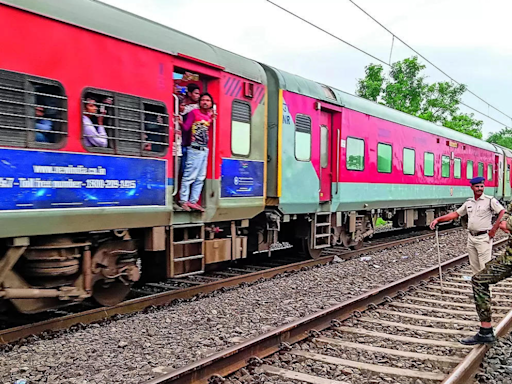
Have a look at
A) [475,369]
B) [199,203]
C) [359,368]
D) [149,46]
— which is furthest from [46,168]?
[475,369]

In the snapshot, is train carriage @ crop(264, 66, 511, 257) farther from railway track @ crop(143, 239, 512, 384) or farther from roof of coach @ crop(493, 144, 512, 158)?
roof of coach @ crop(493, 144, 512, 158)

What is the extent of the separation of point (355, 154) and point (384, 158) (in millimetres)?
1817

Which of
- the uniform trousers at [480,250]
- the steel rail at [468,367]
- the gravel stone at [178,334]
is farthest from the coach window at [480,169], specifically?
the steel rail at [468,367]

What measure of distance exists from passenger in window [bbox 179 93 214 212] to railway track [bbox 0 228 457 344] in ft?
4.02

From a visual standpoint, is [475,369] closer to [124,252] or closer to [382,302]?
[382,302]

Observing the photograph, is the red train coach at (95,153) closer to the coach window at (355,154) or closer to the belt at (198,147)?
the belt at (198,147)

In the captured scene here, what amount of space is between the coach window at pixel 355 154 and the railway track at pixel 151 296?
1962mm

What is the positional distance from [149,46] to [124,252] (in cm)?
258

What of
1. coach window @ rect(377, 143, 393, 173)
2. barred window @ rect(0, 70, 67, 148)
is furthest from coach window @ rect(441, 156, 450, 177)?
barred window @ rect(0, 70, 67, 148)

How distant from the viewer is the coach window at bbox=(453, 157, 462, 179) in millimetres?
19173

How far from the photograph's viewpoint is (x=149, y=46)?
6441 millimetres

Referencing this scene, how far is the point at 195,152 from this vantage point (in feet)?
23.8

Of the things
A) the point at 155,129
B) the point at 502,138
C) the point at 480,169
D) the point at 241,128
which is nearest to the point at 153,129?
the point at 155,129

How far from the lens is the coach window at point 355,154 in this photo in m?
11.6
